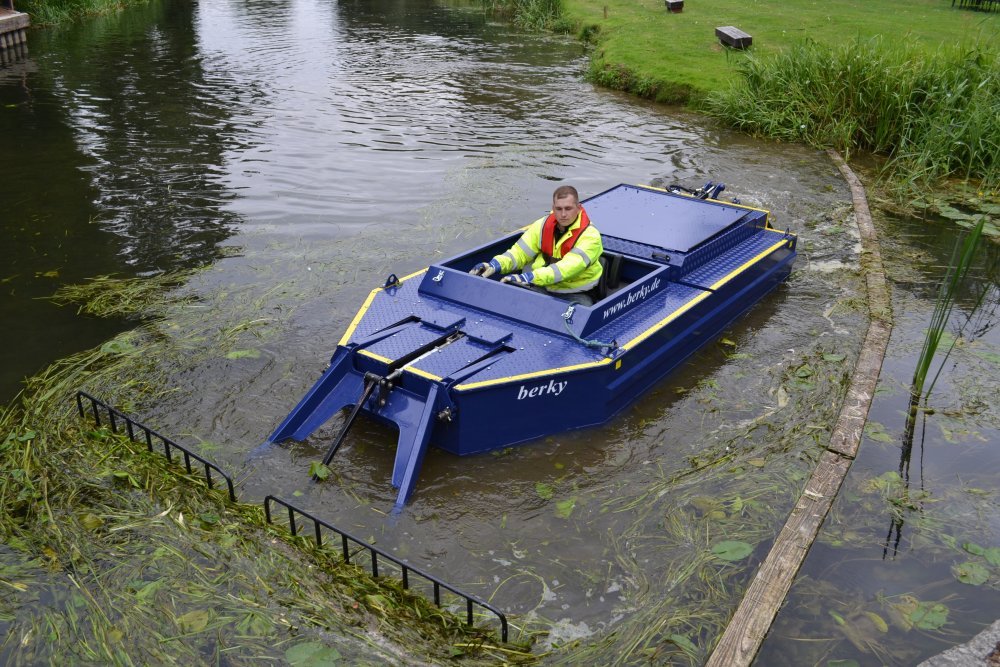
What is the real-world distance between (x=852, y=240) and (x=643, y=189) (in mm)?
3175

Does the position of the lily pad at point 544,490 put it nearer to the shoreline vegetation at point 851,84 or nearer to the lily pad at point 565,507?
the lily pad at point 565,507

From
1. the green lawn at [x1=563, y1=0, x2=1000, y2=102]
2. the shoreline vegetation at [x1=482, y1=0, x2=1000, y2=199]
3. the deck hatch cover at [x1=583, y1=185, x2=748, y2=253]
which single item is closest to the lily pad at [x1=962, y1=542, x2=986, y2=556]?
the deck hatch cover at [x1=583, y1=185, x2=748, y2=253]

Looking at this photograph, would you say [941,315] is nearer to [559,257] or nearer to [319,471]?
[559,257]

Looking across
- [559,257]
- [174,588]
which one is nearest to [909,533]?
[559,257]

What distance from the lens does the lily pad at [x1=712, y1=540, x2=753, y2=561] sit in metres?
5.30

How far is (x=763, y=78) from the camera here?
14.9m

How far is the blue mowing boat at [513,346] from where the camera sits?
19.1ft

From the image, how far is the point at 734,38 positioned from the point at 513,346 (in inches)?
567

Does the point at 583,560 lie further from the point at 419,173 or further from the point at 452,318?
the point at 419,173

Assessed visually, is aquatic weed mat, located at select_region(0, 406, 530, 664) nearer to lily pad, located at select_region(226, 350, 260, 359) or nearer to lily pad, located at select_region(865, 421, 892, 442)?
lily pad, located at select_region(226, 350, 260, 359)

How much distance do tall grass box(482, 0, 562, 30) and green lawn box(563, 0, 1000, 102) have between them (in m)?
0.74

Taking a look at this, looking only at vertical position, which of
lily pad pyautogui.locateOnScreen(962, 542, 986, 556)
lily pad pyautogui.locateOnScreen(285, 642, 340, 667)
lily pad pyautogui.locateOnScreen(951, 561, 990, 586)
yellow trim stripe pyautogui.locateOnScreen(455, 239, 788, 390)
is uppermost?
yellow trim stripe pyautogui.locateOnScreen(455, 239, 788, 390)

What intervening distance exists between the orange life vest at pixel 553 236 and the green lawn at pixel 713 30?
411 inches

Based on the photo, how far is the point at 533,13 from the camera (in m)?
27.6
